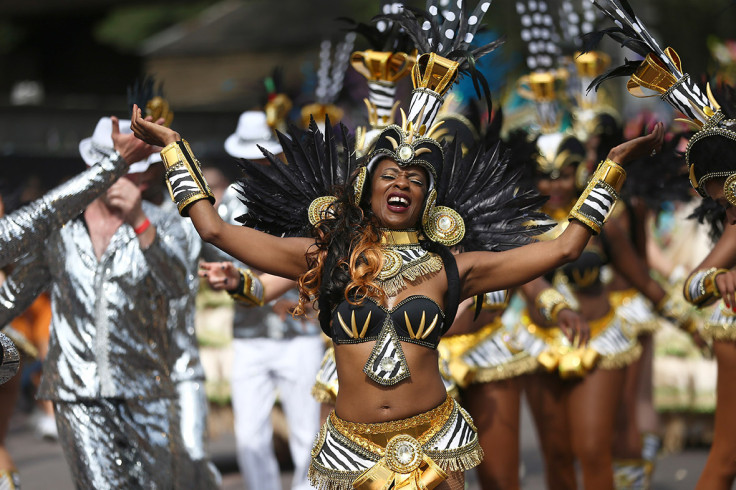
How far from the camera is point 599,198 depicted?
4.18m

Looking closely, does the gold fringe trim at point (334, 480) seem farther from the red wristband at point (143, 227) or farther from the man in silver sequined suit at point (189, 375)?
the red wristband at point (143, 227)

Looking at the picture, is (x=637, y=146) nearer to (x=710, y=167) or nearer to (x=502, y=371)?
(x=710, y=167)

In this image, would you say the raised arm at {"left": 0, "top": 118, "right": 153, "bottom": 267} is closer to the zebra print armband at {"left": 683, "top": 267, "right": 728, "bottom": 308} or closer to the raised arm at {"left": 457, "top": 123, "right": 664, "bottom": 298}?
the raised arm at {"left": 457, "top": 123, "right": 664, "bottom": 298}

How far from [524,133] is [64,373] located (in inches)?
113

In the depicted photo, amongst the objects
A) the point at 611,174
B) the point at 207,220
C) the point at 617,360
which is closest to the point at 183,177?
the point at 207,220

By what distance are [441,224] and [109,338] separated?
70.2 inches

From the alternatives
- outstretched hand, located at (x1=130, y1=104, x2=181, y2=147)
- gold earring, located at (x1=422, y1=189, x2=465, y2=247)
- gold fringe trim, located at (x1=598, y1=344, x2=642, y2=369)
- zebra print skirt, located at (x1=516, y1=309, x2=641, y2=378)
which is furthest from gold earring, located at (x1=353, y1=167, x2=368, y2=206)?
gold fringe trim, located at (x1=598, y1=344, x2=642, y2=369)

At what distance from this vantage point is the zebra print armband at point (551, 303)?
20.1 feet

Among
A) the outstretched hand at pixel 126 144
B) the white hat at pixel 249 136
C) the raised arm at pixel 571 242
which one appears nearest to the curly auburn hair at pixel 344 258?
the raised arm at pixel 571 242

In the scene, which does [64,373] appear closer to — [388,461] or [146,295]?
[146,295]

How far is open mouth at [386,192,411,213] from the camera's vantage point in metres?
4.28

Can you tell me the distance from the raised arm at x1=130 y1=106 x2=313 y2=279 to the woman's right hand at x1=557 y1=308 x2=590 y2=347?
6.53 feet

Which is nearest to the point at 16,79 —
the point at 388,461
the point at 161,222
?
the point at 161,222

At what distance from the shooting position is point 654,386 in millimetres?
9305
